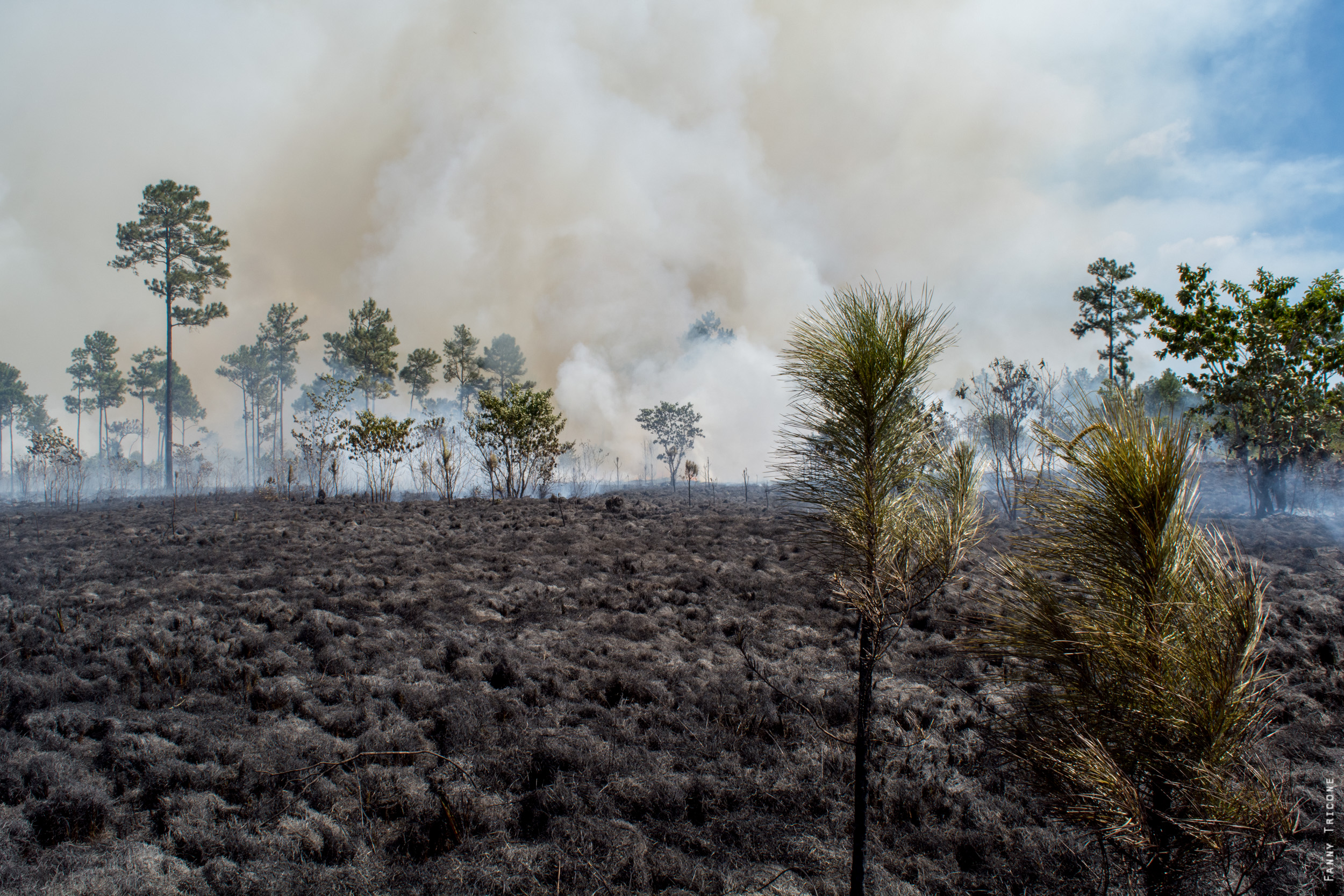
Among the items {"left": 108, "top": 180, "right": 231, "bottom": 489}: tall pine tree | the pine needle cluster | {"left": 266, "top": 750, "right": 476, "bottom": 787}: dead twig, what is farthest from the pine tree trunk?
{"left": 108, "top": 180, "right": 231, "bottom": 489}: tall pine tree

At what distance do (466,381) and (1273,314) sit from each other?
5003cm

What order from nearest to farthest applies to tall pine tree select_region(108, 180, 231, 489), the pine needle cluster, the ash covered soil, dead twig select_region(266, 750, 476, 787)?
1. the pine needle cluster
2. the ash covered soil
3. dead twig select_region(266, 750, 476, 787)
4. tall pine tree select_region(108, 180, 231, 489)

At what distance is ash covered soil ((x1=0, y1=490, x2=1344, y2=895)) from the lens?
484 cm

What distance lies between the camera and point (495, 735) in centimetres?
685

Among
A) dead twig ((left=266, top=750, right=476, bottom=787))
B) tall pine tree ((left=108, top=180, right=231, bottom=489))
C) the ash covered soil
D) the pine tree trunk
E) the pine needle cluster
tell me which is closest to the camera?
the pine needle cluster

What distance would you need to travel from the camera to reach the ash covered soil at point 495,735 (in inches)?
190

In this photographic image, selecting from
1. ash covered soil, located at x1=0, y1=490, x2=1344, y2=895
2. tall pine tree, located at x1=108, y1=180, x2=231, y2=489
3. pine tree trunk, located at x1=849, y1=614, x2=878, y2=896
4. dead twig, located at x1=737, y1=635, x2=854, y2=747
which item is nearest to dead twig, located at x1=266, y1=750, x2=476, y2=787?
ash covered soil, located at x1=0, y1=490, x2=1344, y2=895

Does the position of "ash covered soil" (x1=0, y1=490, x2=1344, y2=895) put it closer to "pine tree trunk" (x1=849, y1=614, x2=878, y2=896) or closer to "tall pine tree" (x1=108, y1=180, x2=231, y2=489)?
"pine tree trunk" (x1=849, y1=614, x2=878, y2=896)

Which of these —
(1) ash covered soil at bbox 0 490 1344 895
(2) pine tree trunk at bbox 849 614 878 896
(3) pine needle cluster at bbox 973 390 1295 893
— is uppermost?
(3) pine needle cluster at bbox 973 390 1295 893

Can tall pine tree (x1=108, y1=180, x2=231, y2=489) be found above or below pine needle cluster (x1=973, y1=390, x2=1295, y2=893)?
above

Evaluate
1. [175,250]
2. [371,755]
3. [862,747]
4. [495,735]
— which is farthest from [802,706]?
[175,250]

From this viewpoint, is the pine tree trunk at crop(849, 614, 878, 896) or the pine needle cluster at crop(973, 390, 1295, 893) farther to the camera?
the pine tree trunk at crop(849, 614, 878, 896)

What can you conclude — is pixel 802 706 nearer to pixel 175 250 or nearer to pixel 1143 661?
pixel 1143 661

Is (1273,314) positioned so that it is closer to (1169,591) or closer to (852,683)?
(852,683)
